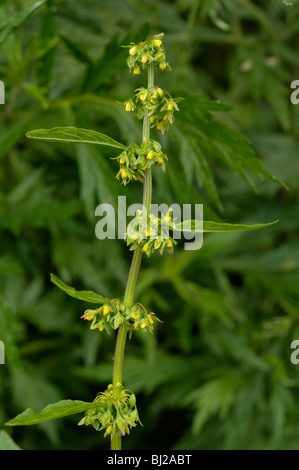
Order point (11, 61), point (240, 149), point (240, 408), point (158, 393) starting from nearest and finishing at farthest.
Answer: point (240, 149) < point (11, 61) < point (240, 408) < point (158, 393)

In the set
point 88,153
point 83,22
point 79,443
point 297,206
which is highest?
point 83,22

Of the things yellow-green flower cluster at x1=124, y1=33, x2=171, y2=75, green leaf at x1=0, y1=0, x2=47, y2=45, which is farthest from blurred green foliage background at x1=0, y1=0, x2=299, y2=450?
yellow-green flower cluster at x1=124, y1=33, x2=171, y2=75

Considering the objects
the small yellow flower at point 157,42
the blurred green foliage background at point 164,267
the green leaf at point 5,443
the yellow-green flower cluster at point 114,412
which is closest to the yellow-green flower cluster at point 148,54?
the small yellow flower at point 157,42

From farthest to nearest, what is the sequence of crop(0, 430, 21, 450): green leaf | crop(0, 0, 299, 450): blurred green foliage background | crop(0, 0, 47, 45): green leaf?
1. crop(0, 0, 299, 450): blurred green foliage background
2. crop(0, 0, 47, 45): green leaf
3. crop(0, 430, 21, 450): green leaf

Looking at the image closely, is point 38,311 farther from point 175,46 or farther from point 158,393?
point 175,46

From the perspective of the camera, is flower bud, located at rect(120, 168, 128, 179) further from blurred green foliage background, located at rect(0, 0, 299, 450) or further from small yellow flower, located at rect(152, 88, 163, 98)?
blurred green foliage background, located at rect(0, 0, 299, 450)

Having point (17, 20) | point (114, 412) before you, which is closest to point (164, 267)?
point (17, 20)
